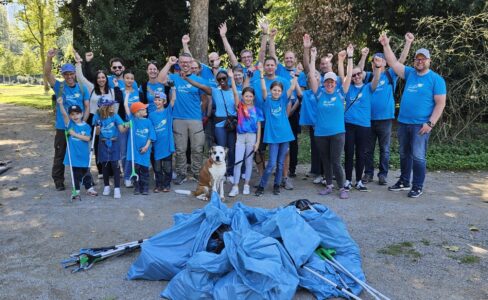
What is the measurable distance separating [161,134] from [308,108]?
2.58m

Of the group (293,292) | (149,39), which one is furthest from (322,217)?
(149,39)

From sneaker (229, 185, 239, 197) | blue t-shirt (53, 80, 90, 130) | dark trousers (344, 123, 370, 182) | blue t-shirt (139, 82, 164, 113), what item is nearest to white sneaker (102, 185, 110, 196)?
blue t-shirt (53, 80, 90, 130)

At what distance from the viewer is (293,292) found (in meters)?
3.47

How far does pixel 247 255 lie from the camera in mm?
3527

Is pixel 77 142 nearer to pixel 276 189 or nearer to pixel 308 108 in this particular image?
pixel 276 189

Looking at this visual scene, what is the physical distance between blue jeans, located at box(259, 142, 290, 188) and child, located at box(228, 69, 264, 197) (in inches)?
10.7

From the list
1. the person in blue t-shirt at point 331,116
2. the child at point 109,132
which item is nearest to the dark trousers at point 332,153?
the person in blue t-shirt at point 331,116

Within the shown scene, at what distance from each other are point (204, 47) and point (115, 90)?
409 centimetres

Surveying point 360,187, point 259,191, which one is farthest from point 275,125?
point 360,187

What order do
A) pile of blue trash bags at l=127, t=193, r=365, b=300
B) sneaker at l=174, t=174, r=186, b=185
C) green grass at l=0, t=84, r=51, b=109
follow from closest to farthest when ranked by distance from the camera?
1. pile of blue trash bags at l=127, t=193, r=365, b=300
2. sneaker at l=174, t=174, r=186, b=185
3. green grass at l=0, t=84, r=51, b=109

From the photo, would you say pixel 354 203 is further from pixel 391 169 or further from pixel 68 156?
pixel 68 156

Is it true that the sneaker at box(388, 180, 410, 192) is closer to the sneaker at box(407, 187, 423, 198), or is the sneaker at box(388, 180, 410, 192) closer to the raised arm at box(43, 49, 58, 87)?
the sneaker at box(407, 187, 423, 198)

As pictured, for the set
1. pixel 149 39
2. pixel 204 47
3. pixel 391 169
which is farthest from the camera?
pixel 149 39

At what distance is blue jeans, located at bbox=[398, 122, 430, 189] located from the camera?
6.55 metres
